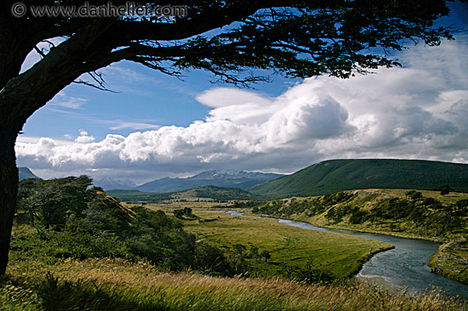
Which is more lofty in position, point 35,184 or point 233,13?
point 233,13

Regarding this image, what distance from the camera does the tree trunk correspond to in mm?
5227

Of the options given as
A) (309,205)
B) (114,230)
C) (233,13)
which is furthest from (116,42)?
(309,205)

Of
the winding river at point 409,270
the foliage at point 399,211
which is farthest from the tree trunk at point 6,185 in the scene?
the foliage at point 399,211

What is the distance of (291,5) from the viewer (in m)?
6.61

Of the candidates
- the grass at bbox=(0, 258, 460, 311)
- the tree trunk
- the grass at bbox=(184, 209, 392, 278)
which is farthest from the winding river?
the tree trunk

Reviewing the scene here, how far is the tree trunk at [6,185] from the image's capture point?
523cm

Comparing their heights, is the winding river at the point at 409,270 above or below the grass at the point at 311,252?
above

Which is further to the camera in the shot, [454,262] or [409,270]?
[454,262]

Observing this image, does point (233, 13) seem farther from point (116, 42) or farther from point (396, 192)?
point (396, 192)

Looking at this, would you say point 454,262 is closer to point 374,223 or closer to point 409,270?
point 409,270

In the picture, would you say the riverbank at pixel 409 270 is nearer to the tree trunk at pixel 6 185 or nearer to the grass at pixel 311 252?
the grass at pixel 311 252

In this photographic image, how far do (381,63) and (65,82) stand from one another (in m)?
7.84

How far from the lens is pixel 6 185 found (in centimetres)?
530

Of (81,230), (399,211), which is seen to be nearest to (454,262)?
(81,230)
